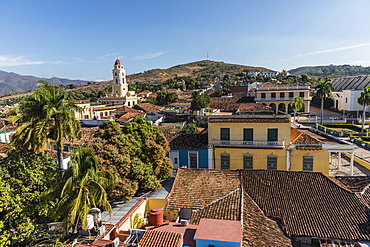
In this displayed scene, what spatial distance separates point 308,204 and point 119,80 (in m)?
58.0

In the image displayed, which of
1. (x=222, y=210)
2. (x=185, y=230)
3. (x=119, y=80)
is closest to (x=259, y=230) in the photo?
(x=222, y=210)

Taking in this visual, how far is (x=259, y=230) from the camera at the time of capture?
1104cm

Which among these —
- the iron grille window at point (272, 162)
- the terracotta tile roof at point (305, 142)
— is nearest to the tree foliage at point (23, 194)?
the iron grille window at point (272, 162)

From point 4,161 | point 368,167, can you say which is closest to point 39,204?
point 4,161

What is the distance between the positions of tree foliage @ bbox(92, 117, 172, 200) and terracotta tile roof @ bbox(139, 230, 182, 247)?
502 centimetres

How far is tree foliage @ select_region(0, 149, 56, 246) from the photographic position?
29.2 feet

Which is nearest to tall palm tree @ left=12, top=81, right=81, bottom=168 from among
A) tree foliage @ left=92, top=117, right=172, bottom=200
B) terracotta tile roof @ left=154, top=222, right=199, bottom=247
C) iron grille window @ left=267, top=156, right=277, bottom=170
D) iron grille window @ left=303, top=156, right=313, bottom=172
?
tree foliage @ left=92, top=117, right=172, bottom=200

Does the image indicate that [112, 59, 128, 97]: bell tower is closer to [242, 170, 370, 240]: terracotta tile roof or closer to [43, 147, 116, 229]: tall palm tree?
[242, 170, 370, 240]: terracotta tile roof

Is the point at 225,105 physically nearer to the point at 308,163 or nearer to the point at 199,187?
the point at 308,163

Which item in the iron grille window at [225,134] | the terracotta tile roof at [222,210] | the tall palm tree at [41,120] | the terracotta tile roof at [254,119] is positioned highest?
the tall palm tree at [41,120]

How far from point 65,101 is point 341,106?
66.1m

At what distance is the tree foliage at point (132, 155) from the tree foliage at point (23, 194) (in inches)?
126

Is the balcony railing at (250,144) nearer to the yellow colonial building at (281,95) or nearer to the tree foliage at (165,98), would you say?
the yellow colonial building at (281,95)

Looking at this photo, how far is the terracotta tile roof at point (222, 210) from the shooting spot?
11.6 m
